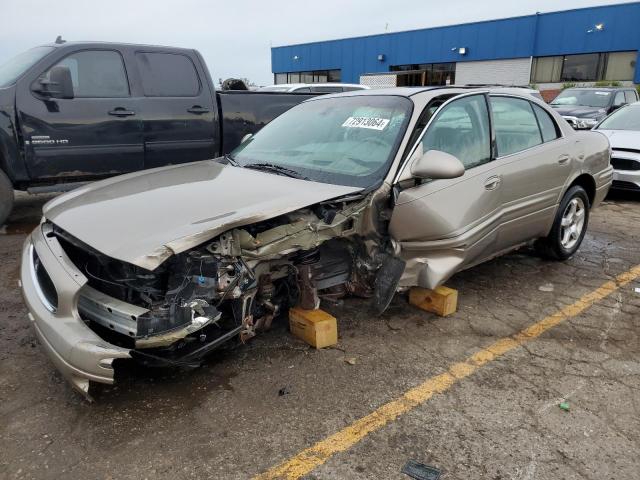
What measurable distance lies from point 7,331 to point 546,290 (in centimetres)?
420

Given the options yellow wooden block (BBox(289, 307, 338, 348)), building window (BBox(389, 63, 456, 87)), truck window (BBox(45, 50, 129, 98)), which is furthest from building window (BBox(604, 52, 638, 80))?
yellow wooden block (BBox(289, 307, 338, 348))

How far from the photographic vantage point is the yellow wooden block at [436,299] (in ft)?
12.6

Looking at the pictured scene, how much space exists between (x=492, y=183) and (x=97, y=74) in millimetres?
4541

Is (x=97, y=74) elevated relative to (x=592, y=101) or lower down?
elevated

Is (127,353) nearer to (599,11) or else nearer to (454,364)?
(454,364)

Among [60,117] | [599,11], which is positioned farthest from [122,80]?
[599,11]

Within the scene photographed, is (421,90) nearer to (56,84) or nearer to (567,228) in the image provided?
(567,228)

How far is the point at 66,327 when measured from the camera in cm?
250

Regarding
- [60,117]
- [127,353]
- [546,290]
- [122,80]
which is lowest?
Answer: [546,290]

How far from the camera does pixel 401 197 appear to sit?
3367 mm

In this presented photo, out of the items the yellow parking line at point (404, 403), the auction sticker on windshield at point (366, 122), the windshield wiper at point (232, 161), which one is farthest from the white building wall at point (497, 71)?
the yellow parking line at point (404, 403)

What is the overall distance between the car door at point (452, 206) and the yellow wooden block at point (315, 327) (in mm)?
617

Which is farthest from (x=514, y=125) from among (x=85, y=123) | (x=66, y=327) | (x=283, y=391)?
(x=85, y=123)

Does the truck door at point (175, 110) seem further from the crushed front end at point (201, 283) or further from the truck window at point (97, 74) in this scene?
the crushed front end at point (201, 283)
